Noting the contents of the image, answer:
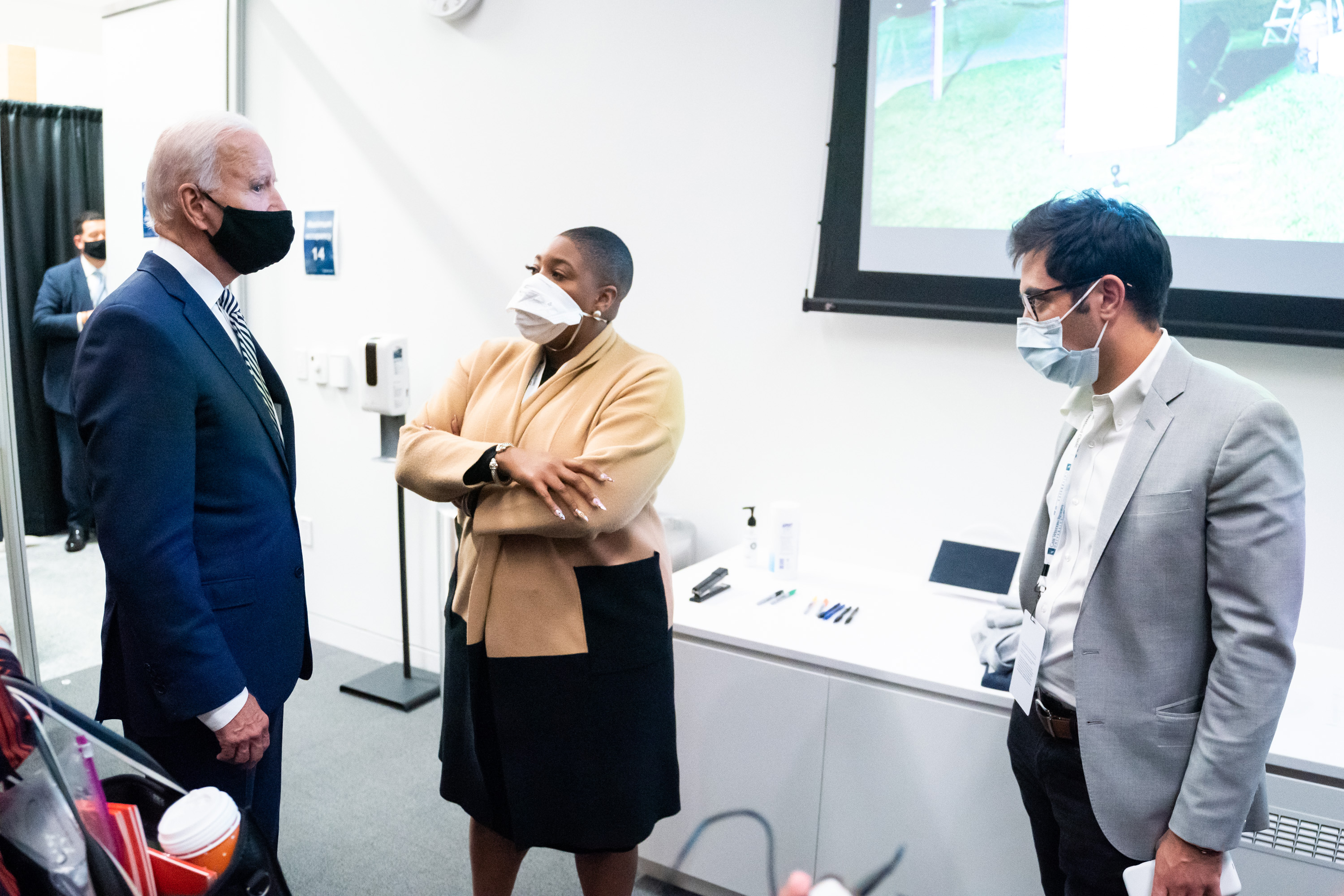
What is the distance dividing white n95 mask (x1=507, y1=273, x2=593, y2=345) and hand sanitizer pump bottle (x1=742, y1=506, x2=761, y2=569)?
99 cm

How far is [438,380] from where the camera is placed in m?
3.21

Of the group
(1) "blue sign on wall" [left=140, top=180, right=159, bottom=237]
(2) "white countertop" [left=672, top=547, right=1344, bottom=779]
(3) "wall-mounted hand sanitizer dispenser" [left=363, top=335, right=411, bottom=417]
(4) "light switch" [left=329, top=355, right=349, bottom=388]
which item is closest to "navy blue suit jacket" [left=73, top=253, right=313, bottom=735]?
(2) "white countertop" [left=672, top=547, right=1344, bottom=779]

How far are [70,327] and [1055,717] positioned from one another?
306 centimetres

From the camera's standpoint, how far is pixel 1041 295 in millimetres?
1295

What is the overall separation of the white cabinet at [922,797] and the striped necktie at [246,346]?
1188mm

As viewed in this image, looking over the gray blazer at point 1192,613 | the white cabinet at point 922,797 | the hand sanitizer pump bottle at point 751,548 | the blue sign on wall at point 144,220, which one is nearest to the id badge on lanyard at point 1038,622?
the gray blazer at point 1192,613

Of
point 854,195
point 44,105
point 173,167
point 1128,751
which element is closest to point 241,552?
point 173,167

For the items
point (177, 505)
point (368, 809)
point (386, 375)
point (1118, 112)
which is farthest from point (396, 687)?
point (1118, 112)

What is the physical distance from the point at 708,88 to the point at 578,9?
0.54 meters

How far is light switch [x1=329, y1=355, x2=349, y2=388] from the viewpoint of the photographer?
3.43 m

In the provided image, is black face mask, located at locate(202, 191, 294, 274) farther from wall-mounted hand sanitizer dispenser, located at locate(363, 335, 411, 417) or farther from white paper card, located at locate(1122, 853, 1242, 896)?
wall-mounted hand sanitizer dispenser, located at locate(363, 335, 411, 417)

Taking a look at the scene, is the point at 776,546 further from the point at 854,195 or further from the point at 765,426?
the point at 854,195

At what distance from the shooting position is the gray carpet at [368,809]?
218cm

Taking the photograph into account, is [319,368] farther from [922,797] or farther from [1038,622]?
[1038,622]
